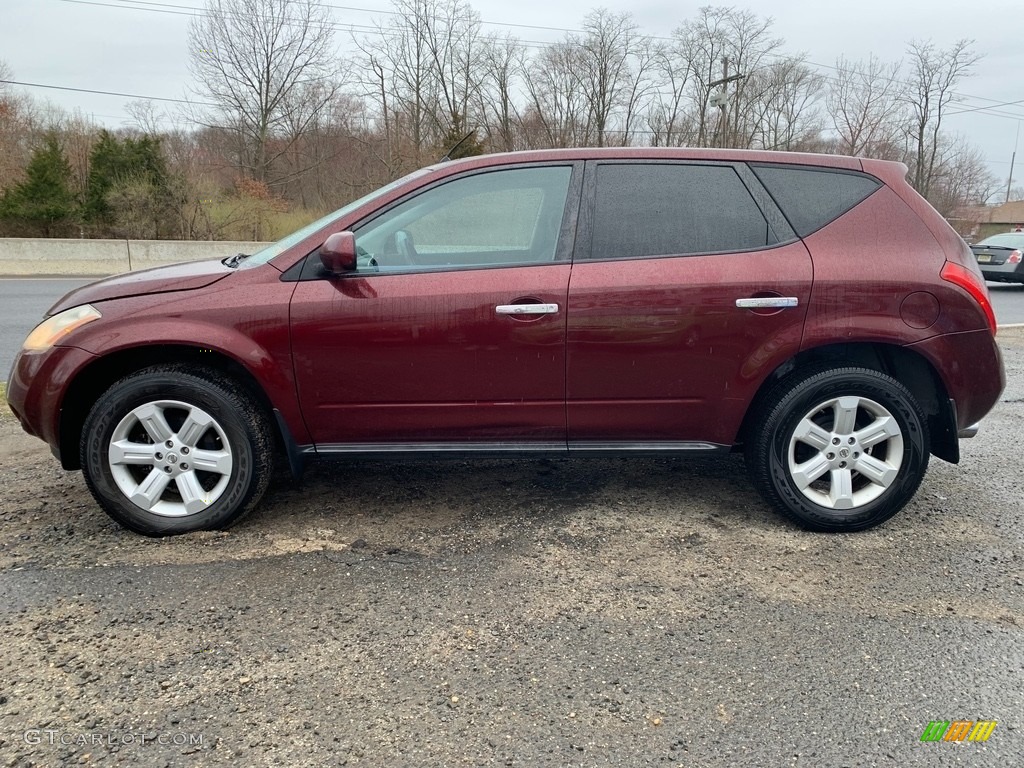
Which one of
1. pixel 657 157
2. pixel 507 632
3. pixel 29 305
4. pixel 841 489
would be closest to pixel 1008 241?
pixel 841 489

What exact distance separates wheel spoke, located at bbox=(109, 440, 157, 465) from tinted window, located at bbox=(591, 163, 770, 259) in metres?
2.20

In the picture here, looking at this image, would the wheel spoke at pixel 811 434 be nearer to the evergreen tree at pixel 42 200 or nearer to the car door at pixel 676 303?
the car door at pixel 676 303

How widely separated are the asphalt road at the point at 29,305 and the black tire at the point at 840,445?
6493mm

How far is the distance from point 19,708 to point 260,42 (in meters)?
34.4

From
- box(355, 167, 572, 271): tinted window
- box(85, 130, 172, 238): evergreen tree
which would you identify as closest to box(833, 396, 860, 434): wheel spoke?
box(355, 167, 572, 271): tinted window

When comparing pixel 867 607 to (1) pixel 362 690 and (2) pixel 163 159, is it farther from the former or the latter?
(2) pixel 163 159

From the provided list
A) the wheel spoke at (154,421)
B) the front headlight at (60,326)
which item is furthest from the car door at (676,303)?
the front headlight at (60,326)

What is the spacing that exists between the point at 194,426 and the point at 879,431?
3.13 meters

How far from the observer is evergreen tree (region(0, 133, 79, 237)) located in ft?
65.5

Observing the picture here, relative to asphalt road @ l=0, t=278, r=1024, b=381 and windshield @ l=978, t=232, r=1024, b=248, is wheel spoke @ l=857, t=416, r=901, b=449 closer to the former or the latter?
asphalt road @ l=0, t=278, r=1024, b=381

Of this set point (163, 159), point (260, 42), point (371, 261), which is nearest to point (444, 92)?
point (260, 42)

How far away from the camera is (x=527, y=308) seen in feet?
10.2

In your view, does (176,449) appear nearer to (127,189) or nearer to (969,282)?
(969,282)

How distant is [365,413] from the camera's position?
3.21 metres
